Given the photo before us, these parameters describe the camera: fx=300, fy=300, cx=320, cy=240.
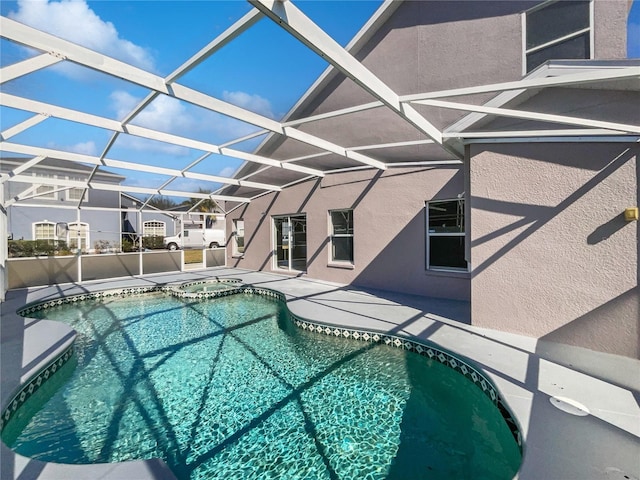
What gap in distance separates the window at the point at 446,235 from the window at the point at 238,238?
963cm

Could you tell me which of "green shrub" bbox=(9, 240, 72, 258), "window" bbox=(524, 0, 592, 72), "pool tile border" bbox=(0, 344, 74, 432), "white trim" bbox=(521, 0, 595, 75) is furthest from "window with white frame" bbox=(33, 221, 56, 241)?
"window" bbox=(524, 0, 592, 72)

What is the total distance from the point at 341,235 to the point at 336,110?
5016mm

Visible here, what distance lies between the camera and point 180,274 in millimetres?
13219

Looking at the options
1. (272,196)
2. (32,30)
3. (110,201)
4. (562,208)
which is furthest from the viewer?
(110,201)

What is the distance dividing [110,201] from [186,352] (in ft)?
57.3

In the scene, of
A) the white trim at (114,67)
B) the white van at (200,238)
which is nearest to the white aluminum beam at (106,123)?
the white trim at (114,67)

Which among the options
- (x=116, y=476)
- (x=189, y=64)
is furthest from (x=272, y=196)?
(x=116, y=476)

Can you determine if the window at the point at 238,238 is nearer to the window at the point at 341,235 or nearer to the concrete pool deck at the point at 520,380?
the window at the point at 341,235

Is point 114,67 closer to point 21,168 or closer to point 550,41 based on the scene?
point 21,168

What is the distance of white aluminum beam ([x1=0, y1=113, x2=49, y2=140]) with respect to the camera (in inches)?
193

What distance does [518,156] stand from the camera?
191 inches

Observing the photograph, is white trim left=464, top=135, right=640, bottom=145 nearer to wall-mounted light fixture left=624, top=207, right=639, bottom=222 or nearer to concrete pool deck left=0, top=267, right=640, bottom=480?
wall-mounted light fixture left=624, top=207, right=639, bottom=222

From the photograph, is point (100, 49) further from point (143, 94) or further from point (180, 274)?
point (180, 274)

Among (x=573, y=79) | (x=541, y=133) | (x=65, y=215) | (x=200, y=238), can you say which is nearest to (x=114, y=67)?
(x=573, y=79)
